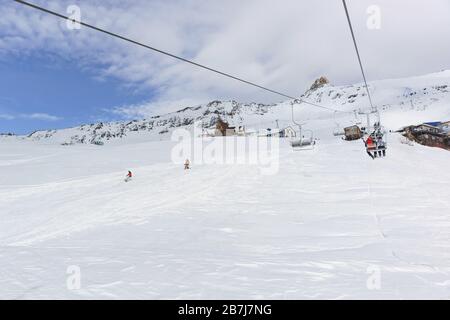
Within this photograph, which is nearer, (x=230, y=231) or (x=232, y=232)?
(x=232, y=232)

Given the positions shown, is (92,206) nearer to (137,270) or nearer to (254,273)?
(137,270)

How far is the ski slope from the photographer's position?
4.93m

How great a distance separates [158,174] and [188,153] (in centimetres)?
1304

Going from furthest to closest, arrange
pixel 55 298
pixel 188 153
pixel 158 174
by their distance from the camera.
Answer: pixel 188 153 → pixel 158 174 → pixel 55 298

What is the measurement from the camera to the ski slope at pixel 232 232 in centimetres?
493

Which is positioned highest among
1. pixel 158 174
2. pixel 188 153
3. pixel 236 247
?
pixel 188 153

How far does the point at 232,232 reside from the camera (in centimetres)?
1032

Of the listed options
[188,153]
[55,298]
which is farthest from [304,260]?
[188,153]

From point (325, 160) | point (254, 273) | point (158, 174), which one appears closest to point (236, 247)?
point (254, 273)

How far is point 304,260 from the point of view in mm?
6352

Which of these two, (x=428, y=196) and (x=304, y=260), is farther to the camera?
(x=428, y=196)

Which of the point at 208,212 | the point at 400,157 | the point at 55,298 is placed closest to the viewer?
the point at 55,298

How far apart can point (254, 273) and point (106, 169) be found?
84.1 ft

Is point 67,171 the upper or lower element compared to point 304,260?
upper
